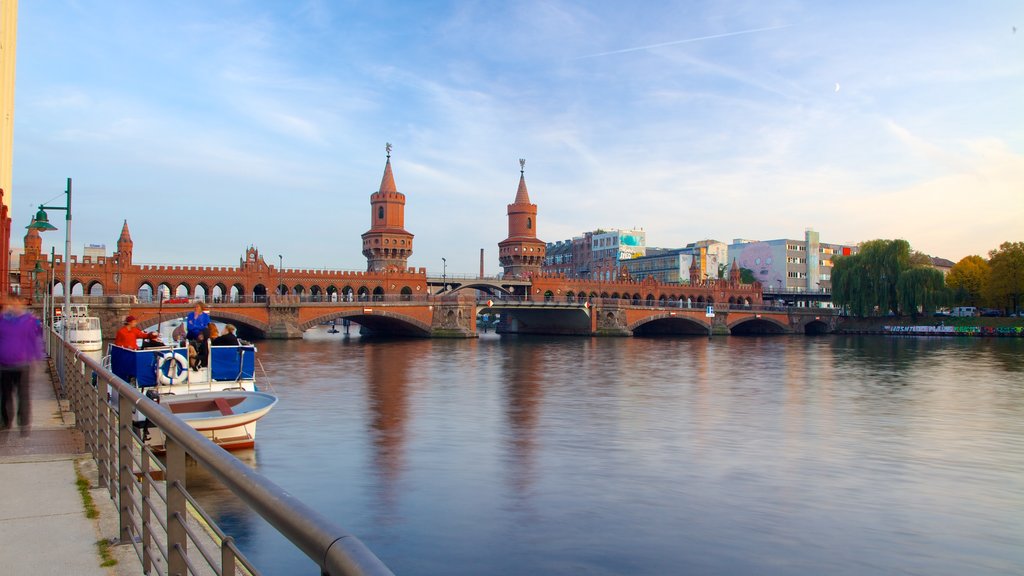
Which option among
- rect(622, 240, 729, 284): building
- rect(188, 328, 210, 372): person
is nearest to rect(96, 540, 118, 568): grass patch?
rect(188, 328, 210, 372): person

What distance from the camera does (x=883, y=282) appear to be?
87500mm

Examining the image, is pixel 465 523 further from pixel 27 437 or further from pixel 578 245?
pixel 578 245

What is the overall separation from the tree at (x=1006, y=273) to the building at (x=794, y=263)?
4854 centimetres

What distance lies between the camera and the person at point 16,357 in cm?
1120

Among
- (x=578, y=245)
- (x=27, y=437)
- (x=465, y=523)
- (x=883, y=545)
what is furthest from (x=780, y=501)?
(x=578, y=245)

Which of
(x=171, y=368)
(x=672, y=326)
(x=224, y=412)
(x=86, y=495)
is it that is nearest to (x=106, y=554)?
(x=86, y=495)

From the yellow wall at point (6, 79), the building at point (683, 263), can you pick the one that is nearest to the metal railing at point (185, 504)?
the yellow wall at point (6, 79)

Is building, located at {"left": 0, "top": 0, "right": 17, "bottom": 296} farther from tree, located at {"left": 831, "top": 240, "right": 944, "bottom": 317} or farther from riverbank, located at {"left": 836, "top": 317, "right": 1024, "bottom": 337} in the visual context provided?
riverbank, located at {"left": 836, "top": 317, "right": 1024, "bottom": 337}

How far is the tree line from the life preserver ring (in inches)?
3251

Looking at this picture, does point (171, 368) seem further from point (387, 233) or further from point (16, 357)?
point (387, 233)

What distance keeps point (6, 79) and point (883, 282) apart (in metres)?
83.2

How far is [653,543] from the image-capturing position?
39.9 feet

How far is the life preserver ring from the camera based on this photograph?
18.1 metres

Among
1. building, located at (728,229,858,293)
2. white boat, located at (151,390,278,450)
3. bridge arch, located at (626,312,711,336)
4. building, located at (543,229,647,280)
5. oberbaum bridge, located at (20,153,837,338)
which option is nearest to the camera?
white boat, located at (151,390,278,450)
